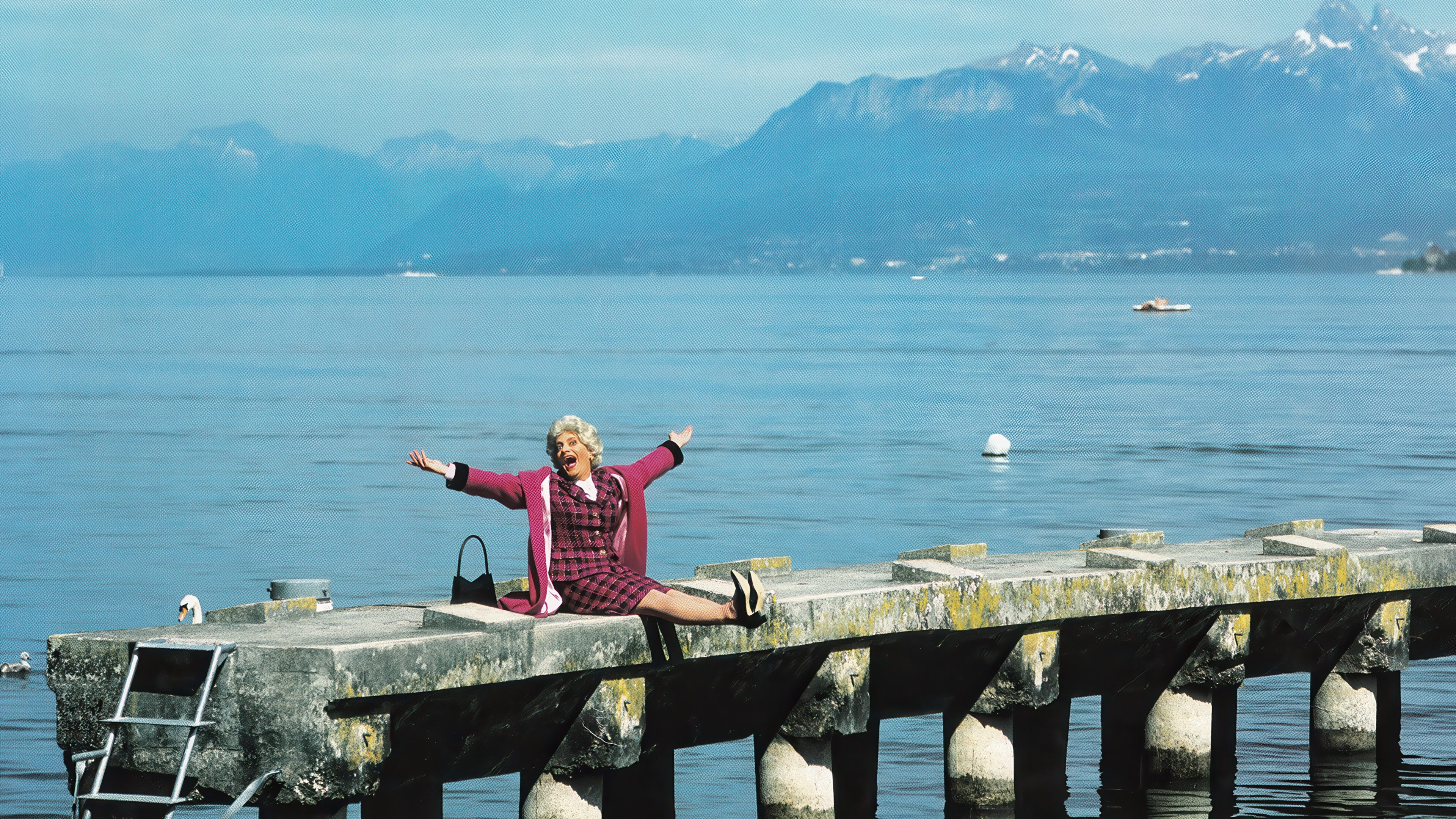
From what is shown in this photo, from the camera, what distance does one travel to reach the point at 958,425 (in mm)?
60094

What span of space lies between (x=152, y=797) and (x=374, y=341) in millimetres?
115452

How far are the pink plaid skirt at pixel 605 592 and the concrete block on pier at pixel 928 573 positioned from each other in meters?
2.17

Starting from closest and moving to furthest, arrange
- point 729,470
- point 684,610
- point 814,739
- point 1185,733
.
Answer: point 684,610, point 814,739, point 1185,733, point 729,470

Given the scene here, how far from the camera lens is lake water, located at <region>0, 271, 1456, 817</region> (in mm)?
18359

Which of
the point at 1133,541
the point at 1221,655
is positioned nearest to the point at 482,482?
the point at 1221,655

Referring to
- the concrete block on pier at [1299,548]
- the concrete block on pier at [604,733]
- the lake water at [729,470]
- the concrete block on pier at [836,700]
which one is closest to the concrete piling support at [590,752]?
the concrete block on pier at [604,733]

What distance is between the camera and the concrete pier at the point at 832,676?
395 inches

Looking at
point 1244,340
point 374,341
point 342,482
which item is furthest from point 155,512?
point 1244,340

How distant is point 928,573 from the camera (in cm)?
1285

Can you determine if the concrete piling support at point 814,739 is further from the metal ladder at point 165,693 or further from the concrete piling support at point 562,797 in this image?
the metal ladder at point 165,693

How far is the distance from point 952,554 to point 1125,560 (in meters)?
1.44

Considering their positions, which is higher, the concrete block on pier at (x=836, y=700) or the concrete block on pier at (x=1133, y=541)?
the concrete block on pier at (x=1133, y=541)

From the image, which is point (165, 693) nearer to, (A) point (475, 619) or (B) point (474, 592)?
(A) point (475, 619)

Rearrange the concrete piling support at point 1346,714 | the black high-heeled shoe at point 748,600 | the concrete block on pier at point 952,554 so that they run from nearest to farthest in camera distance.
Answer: the black high-heeled shoe at point 748,600, the concrete block on pier at point 952,554, the concrete piling support at point 1346,714
